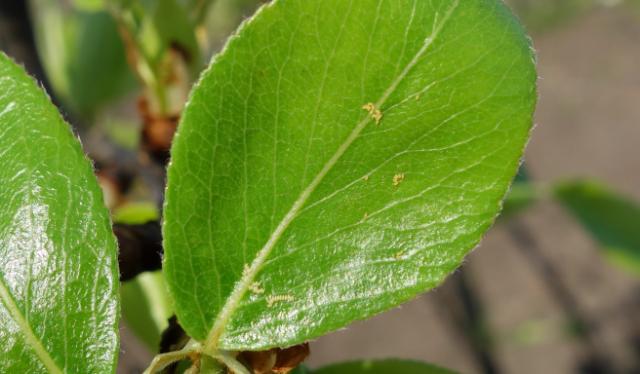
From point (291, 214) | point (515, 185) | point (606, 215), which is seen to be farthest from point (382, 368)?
point (606, 215)

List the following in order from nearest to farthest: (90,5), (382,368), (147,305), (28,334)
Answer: (28,334), (382,368), (147,305), (90,5)

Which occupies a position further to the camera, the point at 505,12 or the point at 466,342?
the point at 466,342

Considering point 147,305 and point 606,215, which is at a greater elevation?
point 147,305

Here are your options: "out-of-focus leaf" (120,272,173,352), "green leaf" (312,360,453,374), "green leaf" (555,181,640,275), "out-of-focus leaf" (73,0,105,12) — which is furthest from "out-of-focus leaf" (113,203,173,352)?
"green leaf" (555,181,640,275)

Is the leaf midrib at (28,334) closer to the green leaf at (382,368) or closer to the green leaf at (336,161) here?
the green leaf at (336,161)

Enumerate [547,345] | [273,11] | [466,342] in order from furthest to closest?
[547,345]
[466,342]
[273,11]

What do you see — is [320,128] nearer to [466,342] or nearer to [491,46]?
[491,46]

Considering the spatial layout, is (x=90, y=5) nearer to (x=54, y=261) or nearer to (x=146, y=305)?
(x=146, y=305)

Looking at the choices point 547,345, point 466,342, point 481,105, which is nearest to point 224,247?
point 481,105
